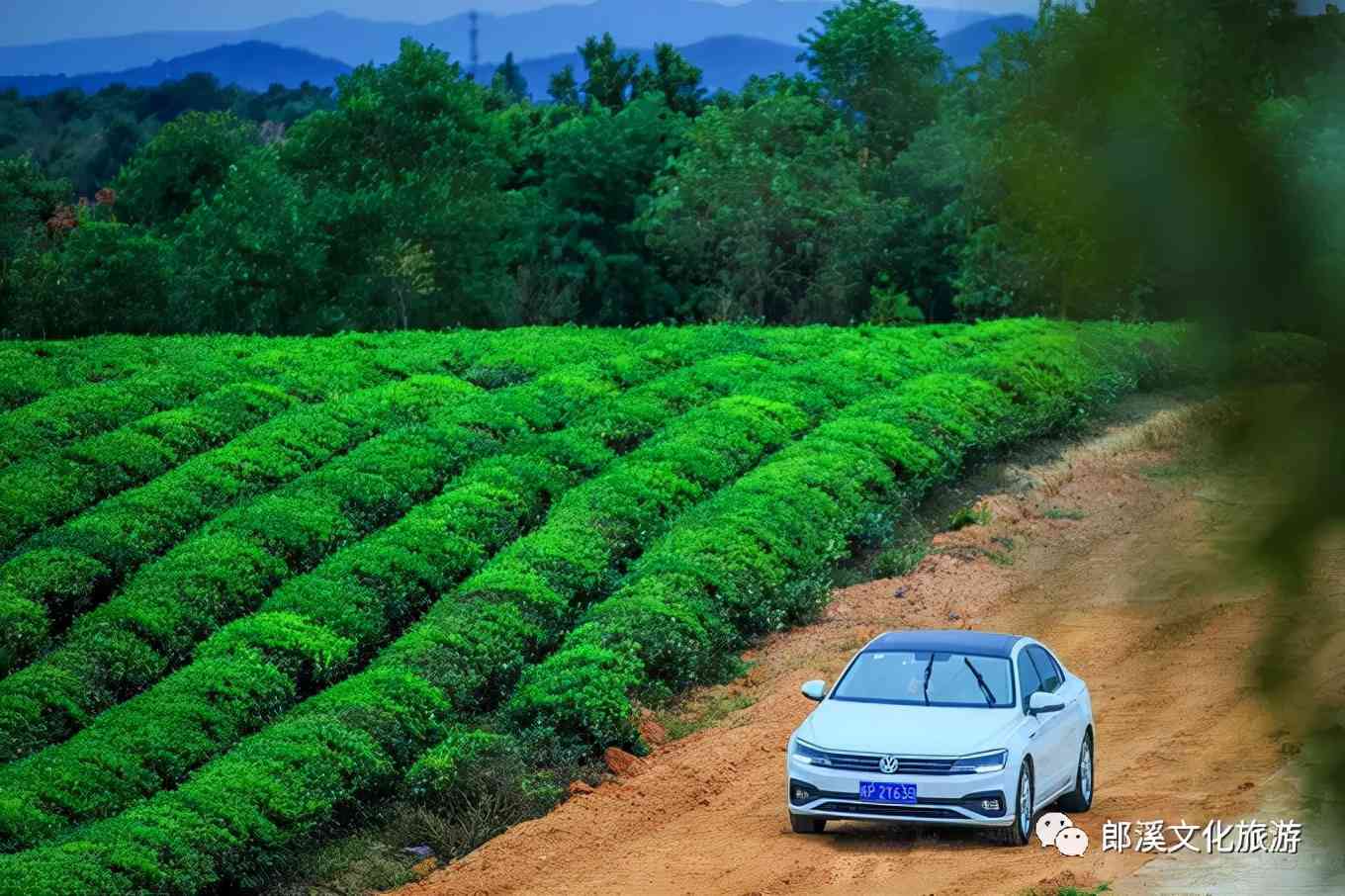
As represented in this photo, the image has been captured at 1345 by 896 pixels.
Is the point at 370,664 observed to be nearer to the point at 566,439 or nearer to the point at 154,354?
the point at 566,439

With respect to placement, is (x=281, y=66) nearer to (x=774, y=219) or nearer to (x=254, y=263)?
(x=774, y=219)

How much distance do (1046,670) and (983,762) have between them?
1246 mm

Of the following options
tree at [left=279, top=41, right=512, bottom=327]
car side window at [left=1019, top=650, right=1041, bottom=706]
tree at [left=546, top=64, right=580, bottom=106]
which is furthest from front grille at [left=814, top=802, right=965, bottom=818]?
tree at [left=546, top=64, right=580, bottom=106]

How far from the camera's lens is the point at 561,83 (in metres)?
50.4

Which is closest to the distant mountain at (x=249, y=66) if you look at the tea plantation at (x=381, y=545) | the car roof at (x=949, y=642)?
the tea plantation at (x=381, y=545)

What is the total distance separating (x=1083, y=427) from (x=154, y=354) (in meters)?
11.6

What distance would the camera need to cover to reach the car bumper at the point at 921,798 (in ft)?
30.1

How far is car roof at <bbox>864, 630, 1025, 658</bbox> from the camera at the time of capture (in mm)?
9859

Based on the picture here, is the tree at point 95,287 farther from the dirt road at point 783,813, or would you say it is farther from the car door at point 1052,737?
the car door at point 1052,737

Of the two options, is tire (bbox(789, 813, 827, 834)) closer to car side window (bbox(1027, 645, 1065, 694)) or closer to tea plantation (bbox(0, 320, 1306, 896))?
car side window (bbox(1027, 645, 1065, 694))

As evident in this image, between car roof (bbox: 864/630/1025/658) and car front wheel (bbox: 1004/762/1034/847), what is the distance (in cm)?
75

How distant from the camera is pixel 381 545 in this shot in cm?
1459

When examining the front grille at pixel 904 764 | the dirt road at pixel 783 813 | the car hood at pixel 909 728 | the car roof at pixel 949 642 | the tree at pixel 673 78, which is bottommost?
the dirt road at pixel 783 813

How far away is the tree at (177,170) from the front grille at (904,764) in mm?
30830
